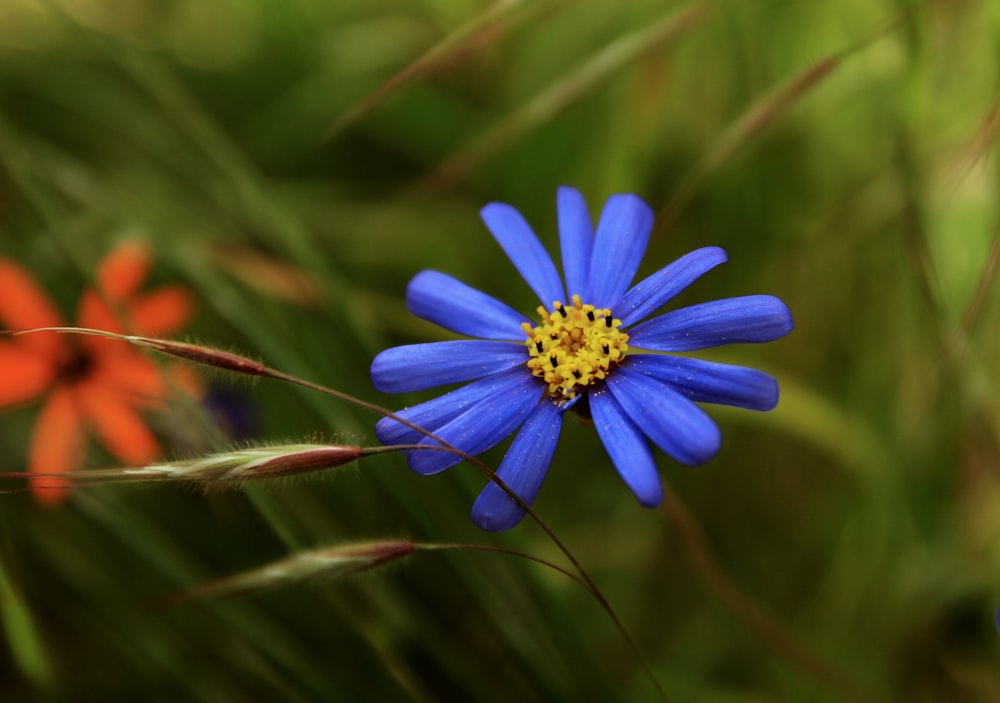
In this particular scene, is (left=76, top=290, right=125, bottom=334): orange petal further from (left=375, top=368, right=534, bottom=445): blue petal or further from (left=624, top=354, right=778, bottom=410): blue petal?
(left=624, top=354, right=778, bottom=410): blue petal

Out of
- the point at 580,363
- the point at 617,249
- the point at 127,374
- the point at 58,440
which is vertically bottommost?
the point at 580,363

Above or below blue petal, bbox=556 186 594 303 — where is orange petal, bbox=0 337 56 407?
above

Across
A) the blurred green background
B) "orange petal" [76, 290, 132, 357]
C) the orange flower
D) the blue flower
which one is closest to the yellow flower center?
the blue flower

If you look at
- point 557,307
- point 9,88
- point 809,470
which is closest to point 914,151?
point 809,470

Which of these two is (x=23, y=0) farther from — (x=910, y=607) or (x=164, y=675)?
(x=910, y=607)

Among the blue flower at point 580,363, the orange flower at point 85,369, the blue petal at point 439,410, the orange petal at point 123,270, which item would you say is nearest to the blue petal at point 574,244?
the blue flower at point 580,363

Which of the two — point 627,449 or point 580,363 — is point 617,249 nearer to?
point 580,363

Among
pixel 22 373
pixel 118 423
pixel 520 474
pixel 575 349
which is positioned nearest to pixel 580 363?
pixel 575 349
